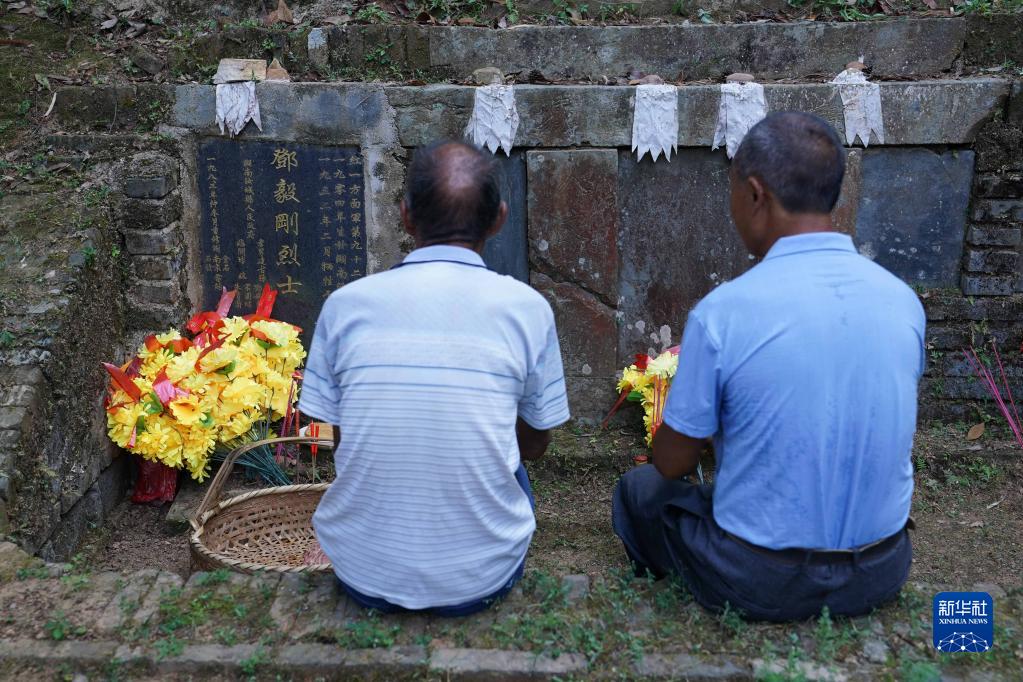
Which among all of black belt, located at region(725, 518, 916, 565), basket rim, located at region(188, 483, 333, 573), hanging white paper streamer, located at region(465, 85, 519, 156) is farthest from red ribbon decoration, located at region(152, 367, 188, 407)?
black belt, located at region(725, 518, 916, 565)

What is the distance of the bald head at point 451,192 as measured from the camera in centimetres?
220

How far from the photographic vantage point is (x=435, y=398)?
2098mm

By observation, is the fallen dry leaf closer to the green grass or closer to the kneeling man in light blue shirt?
the green grass

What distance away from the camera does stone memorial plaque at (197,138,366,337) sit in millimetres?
4391

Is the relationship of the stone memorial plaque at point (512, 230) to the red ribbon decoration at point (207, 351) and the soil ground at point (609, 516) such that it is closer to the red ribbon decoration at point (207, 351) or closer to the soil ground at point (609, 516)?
the soil ground at point (609, 516)

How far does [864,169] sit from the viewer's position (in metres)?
4.26

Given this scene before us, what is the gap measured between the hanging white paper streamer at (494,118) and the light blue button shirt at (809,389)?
2225mm

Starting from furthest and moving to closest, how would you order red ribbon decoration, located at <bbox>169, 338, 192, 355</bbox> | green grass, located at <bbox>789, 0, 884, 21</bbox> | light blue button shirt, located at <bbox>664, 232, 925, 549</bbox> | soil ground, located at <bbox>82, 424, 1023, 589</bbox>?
1. green grass, located at <bbox>789, 0, 884, 21</bbox>
2. red ribbon decoration, located at <bbox>169, 338, 192, 355</bbox>
3. soil ground, located at <bbox>82, 424, 1023, 589</bbox>
4. light blue button shirt, located at <bbox>664, 232, 925, 549</bbox>

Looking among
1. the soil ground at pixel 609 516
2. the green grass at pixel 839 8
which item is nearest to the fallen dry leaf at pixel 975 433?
the soil ground at pixel 609 516

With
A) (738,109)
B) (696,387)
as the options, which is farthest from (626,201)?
(696,387)

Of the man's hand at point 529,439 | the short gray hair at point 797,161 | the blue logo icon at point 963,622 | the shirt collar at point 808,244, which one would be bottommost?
the blue logo icon at point 963,622

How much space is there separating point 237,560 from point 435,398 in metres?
1.24

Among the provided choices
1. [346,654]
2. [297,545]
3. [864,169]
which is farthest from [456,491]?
[864,169]

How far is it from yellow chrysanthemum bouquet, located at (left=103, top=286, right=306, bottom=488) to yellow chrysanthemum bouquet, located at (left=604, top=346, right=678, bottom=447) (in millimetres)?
1527
